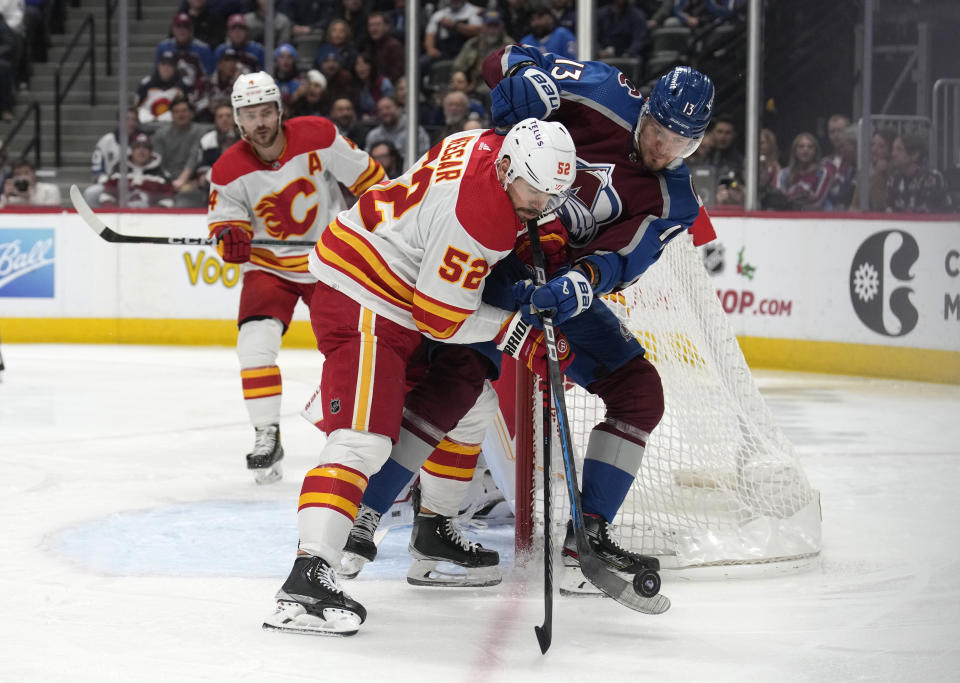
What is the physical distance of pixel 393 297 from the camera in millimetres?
2572

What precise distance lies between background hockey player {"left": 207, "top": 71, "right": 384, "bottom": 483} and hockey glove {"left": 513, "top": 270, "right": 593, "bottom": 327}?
5.08ft

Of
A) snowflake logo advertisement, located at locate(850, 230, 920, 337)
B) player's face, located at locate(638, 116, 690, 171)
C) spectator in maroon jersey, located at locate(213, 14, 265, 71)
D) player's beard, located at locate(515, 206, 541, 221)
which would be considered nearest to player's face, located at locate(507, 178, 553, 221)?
player's beard, located at locate(515, 206, 541, 221)

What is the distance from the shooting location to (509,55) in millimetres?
2881

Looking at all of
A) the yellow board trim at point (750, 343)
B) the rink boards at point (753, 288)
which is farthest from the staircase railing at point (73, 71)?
the yellow board trim at point (750, 343)

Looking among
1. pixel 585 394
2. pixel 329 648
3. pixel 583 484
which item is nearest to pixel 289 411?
pixel 585 394

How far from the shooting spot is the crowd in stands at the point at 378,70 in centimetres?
709

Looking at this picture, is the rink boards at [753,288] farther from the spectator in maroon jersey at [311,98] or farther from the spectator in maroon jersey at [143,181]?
the spectator in maroon jersey at [311,98]

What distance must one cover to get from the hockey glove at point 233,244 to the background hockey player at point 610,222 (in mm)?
1293

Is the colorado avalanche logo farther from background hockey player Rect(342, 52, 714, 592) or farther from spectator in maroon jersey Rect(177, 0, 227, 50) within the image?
spectator in maroon jersey Rect(177, 0, 227, 50)

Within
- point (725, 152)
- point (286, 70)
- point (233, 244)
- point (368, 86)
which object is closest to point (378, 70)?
point (368, 86)

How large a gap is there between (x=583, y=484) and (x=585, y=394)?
0.50 meters

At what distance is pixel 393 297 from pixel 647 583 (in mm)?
715

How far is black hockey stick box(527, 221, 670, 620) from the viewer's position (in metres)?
2.54

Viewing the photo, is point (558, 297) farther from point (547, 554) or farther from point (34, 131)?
point (34, 131)
